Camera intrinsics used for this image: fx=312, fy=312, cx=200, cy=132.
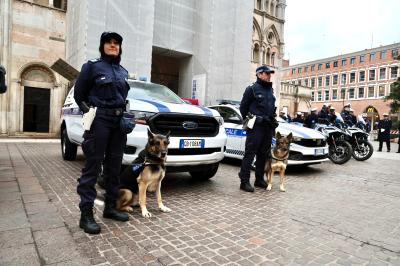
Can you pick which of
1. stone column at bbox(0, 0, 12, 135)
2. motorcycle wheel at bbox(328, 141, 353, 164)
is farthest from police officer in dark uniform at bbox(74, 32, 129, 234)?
stone column at bbox(0, 0, 12, 135)

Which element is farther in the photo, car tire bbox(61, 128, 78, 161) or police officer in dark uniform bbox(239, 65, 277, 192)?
car tire bbox(61, 128, 78, 161)

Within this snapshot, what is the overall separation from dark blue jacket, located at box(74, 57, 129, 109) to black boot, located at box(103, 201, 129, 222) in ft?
3.95

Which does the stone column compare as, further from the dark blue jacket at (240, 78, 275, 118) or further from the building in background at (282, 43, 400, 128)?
the building in background at (282, 43, 400, 128)

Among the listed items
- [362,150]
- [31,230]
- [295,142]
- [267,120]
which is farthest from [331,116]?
[31,230]

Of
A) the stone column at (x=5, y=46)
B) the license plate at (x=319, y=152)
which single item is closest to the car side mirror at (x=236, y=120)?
the license plate at (x=319, y=152)

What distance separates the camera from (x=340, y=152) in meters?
9.88

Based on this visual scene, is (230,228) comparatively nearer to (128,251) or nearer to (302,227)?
(302,227)

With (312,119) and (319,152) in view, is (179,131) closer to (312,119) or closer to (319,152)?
(319,152)

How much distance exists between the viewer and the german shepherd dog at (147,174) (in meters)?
3.77

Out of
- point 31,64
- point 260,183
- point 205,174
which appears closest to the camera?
point 260,183

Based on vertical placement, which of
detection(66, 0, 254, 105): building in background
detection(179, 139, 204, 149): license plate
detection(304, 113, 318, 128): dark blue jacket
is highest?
detection(66, 0, 254, 105): building in background

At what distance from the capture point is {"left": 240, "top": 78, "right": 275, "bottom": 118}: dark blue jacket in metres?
5.46

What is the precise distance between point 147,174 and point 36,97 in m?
14.8

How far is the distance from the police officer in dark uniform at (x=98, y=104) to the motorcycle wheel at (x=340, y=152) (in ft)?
27.3
